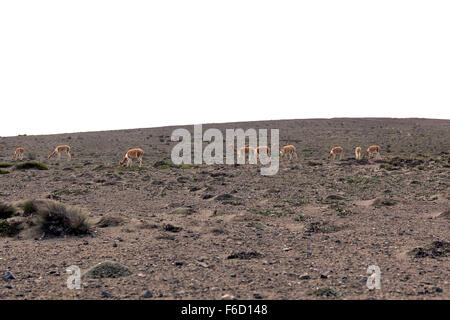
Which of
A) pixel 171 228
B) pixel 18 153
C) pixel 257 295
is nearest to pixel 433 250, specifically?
pixel 257 295

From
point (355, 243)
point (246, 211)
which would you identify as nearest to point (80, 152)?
point (246, 211)

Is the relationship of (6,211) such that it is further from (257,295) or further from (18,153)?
(18,153)

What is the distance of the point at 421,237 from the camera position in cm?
905

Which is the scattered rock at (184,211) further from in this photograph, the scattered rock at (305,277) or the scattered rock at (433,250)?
the scattered rock at (433,250)

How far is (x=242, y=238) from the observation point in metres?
9.41

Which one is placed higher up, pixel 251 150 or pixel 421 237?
pixel 251 150

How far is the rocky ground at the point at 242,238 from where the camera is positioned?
6.17 metres

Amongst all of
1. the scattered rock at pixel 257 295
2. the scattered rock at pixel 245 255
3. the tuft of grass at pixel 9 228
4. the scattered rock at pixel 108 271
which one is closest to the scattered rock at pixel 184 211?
the tuft of grass at pixel 9 228

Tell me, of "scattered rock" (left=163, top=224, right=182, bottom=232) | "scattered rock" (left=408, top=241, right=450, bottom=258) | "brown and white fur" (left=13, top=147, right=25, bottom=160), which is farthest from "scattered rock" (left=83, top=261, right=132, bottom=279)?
"brown and white fur" (left=13, top=147, right=25, bottom=160)

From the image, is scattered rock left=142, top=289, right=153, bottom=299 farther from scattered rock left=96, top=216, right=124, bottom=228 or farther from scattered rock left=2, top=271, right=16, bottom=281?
scattered rock left=96, top=216, right=124, bottom=228

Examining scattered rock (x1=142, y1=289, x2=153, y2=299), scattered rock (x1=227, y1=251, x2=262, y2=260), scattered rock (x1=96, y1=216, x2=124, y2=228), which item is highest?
scattered rock (x1=96, y1=216, x2=124, y2=228)

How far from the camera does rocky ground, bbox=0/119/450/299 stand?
6.17 m
